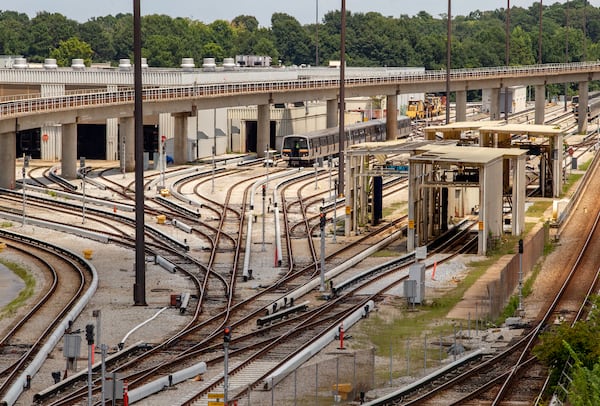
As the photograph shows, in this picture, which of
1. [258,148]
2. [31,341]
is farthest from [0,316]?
Answer: [258,148]

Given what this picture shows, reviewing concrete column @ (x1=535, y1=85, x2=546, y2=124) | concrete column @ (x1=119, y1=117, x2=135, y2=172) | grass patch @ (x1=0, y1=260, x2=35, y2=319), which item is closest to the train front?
concrete column @ (x1=119, y1=117, x2=135, y2=172)

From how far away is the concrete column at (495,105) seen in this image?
459ft

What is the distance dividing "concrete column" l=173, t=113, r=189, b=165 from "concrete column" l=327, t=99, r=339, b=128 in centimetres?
1882

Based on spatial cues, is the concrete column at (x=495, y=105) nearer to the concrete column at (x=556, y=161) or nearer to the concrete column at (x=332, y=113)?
the concrete column at (x=332, y=113)

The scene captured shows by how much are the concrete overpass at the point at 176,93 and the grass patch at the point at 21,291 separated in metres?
24.9

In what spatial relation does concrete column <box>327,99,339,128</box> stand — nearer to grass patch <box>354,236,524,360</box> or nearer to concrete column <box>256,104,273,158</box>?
concrete column <box>256,104,273,158</box>

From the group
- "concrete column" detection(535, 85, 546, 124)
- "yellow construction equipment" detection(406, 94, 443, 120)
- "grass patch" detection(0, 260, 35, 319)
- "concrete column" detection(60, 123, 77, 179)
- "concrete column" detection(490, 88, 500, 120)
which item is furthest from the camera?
"yellow construction equipment" detection(406, 94, 443, 120)

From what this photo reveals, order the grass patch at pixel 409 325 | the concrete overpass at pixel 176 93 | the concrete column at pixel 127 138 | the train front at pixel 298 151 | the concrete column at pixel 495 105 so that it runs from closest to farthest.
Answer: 1. the grass patch at pixel 409 325
2. the concrete overpass at pixel 176 93
3. the concrete column at pixel 127 138
4. the train front at pixel 298 151
5. the concrete column at pixel 495 105

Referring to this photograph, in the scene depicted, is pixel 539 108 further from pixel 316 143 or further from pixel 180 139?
pixel 180 139

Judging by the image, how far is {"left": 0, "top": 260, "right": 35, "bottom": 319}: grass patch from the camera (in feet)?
148

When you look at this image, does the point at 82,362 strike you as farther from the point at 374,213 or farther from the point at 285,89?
the point at 285,89

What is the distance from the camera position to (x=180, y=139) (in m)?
100

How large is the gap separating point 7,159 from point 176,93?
18.6 metres

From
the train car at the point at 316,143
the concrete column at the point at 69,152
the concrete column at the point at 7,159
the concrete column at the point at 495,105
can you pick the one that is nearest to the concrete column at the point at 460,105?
the concrete column at the point at 495,105
